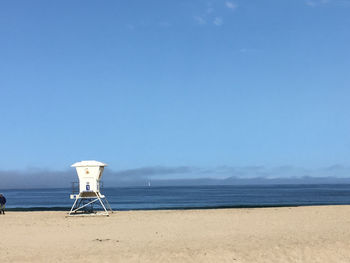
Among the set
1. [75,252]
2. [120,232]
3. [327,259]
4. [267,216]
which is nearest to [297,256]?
[327,259]

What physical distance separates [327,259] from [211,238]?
514 centimetres

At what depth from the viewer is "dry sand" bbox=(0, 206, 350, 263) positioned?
13422 millimetres

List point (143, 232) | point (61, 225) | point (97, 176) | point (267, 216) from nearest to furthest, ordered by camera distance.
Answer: point (143, 232)
point (61, 225)
point (267, 216)
point (97, 176)

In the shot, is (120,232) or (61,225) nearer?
(120,232)

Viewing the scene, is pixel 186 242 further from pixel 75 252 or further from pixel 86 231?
pixel 86 231

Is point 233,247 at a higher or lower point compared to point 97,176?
lower

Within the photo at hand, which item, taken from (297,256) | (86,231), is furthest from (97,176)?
(297,256)

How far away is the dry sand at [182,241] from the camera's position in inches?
528

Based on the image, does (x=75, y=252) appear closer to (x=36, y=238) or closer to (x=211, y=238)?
(x=36, y=238)

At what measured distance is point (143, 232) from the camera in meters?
19.5

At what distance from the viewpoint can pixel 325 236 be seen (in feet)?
55.3

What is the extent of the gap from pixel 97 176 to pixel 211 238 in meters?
15.1

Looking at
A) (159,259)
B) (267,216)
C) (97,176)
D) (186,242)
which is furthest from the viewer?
(97,176)

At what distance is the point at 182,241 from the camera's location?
16.3 meters
